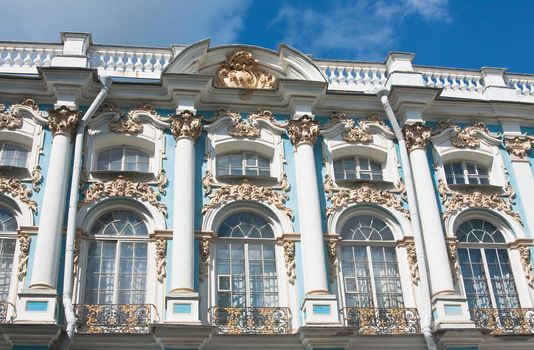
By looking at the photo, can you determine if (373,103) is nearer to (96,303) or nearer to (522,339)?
(522,339)

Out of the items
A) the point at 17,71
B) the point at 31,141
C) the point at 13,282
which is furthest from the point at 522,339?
the point at 17,71

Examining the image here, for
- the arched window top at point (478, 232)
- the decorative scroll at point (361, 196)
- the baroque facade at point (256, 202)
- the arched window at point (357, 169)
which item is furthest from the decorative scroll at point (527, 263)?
the arched window at point (357, 169)

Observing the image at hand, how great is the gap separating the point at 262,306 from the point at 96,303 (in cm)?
358

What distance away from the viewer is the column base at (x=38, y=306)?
1439 centimetres

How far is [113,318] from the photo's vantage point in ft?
49.8

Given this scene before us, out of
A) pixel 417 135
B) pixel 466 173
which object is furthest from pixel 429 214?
pixel 466 173

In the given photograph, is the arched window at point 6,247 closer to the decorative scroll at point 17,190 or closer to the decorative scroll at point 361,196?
the decorative scroll at point 17,190

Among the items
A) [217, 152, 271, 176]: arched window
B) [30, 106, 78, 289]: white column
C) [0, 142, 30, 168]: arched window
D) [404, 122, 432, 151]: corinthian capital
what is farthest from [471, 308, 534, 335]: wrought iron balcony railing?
[0, 142, 30, 168]: arched window

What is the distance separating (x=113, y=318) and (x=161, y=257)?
67.4 inches

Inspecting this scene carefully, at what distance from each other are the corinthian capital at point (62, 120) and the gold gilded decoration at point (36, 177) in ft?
3.23

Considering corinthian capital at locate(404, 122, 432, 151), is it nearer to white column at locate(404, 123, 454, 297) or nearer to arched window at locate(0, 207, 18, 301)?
white column at locate(404, 123, 454, 297)

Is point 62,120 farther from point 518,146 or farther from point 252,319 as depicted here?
point 518,146

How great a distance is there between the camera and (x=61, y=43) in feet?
61.2

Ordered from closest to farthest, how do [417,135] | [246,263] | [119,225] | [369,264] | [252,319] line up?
1. [252,319]
2. [246,263]
3. [119,225]
4. [369,264]
5. [417,135]
